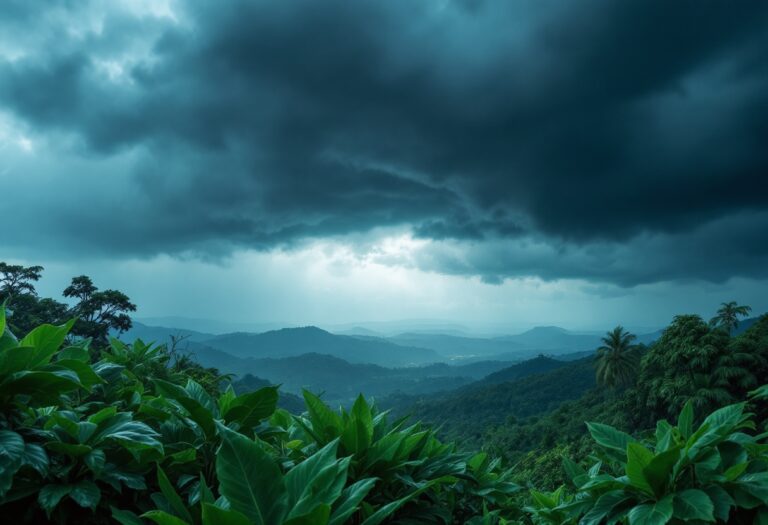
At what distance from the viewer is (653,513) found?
6.31 feet

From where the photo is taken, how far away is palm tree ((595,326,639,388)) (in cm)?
5312

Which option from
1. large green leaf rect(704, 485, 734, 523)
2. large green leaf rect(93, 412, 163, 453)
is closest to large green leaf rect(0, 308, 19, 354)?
large green leaf rect(93, 412, 163, 453)

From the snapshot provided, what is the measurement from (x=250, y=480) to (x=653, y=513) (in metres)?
1.71

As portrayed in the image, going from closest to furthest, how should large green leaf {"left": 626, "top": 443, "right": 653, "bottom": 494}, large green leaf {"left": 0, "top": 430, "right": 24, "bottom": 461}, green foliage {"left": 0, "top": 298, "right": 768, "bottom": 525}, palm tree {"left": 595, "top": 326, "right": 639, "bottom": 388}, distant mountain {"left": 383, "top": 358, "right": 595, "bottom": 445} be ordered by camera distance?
green foliage {"left": 0, "top": 298, "right": 768, "bottom": 525} < large green leaf {"left": 0, "top": 430, "right": 24, "bottom": 461} < large green leaf {"left": 626, "top": 443, "right": 653, "bottom": 494} < palm tree {"left": 595, "top": 326, "right": 639, "bottom": 388} < distant mountain {"left": 383, "top": 358, "right": 595, "bottom": 445}

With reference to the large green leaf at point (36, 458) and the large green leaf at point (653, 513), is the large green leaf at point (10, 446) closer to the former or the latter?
the large green leaf at point (36, 458)

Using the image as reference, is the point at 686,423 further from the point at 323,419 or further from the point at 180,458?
the point at 180,458

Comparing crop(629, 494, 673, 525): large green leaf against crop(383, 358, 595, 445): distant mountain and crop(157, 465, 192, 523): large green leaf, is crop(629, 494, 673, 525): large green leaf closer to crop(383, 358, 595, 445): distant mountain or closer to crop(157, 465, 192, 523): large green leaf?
crop(157, 465, 192, 523): large green leaf

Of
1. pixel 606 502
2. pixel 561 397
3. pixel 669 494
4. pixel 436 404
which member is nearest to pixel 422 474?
pixel 606 502

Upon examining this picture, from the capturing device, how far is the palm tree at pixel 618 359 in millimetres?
53125

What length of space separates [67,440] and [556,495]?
2.91 metres

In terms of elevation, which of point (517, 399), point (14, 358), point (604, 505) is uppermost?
point (14, 358)

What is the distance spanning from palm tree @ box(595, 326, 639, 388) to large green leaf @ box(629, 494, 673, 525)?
57.8 m

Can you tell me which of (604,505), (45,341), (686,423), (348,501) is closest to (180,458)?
(45,341)

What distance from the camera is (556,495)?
9.93 feet
